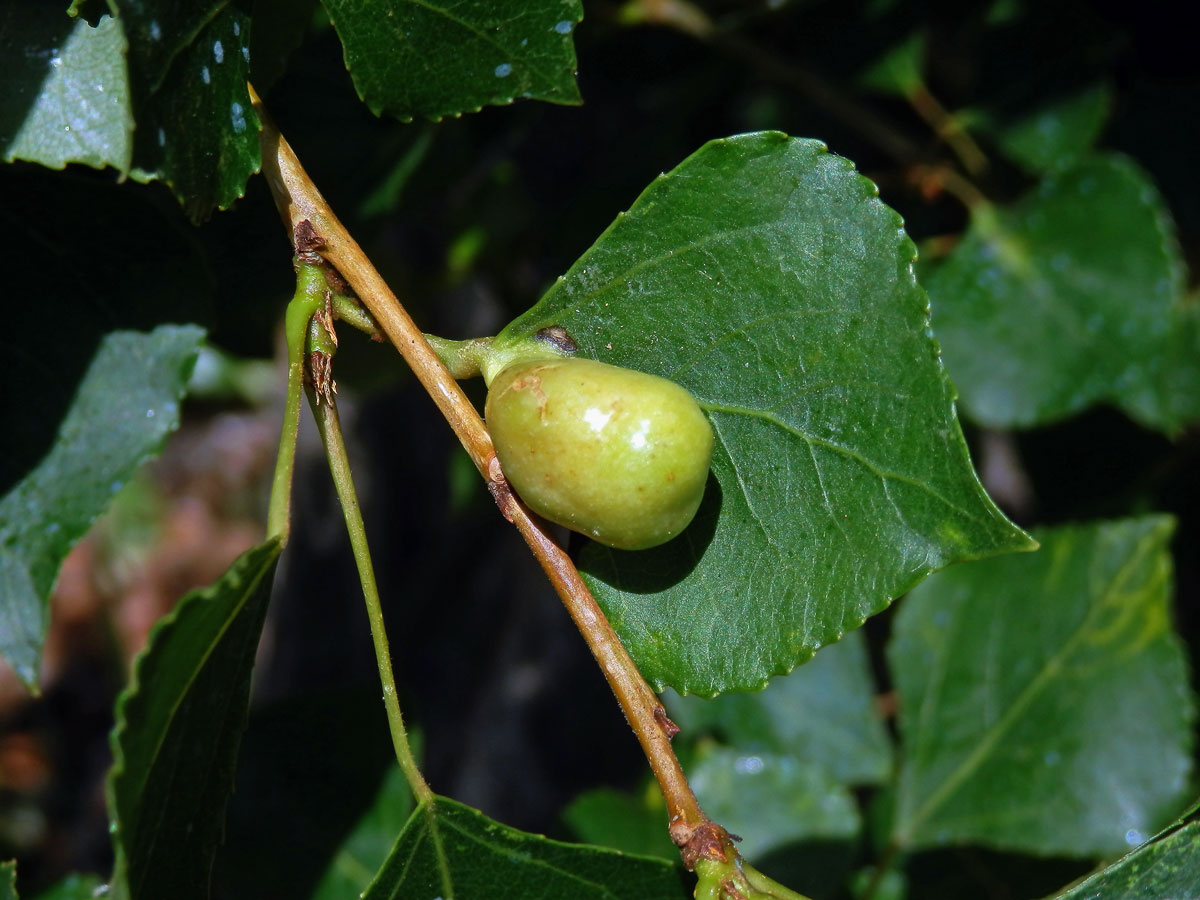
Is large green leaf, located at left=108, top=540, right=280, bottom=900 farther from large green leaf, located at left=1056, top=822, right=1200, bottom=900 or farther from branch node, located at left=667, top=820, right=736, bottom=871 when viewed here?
large green leaf, located at left=1056, top=822, right=1200, bottom=900

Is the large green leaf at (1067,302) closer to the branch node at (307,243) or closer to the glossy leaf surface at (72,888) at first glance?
the branch node at (307,243)

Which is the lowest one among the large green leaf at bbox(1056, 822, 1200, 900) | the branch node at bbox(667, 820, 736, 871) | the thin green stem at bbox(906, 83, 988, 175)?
the large green leaf at bbox(1056, 822, 1200, 900)

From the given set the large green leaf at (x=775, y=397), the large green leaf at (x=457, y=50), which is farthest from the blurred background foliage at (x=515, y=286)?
the large green leaf at (x=775, y=397)

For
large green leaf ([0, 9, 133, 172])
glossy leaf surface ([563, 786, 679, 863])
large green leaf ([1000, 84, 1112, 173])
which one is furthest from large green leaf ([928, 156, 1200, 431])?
large green leaf ([0, 9, 133, 172])

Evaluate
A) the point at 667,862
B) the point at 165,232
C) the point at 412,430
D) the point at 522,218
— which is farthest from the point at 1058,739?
the point at 412,430

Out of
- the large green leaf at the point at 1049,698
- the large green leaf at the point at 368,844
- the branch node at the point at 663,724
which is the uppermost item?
the branch node at the point at 663,724

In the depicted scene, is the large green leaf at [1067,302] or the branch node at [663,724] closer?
the branch node at [663,724]

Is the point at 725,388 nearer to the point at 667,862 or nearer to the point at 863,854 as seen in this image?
the point at 667,862
